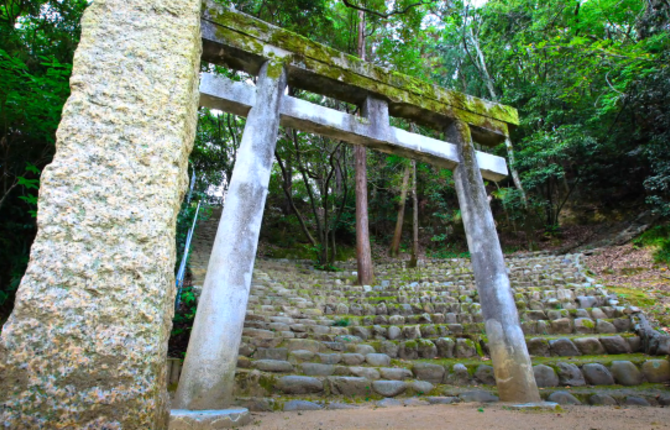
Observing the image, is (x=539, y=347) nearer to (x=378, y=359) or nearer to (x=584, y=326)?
(x=584, y=326)

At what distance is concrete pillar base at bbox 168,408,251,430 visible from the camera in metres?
2.00

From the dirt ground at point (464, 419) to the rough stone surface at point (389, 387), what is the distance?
0.41 m

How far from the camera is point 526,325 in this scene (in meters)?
4.79

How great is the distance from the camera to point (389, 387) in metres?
3.40

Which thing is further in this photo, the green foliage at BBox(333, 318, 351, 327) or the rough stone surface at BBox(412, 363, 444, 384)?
the green foliage at BBox(333, 318, 351, 327)

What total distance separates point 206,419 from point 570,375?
371 cm

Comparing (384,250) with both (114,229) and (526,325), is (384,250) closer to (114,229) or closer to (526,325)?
(526,325)

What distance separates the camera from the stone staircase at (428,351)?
3.24 m

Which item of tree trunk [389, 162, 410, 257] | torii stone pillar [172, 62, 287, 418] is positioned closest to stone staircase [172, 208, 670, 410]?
torii stone pillar [172, 62, 287, 418]

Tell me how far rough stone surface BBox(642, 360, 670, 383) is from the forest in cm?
590

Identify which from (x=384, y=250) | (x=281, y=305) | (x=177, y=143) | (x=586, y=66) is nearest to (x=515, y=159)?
(x=586, y=66)

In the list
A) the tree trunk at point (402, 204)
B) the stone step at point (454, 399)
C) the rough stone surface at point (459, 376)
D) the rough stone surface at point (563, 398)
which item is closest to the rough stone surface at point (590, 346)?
the stone step at point (454, 399)

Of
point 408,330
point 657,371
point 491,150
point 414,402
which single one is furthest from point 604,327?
point 491,150

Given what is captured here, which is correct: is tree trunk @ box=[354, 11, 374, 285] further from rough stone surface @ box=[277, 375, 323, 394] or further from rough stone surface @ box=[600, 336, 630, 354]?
rough stone surface @ box=[277, 375, 323, 394]
